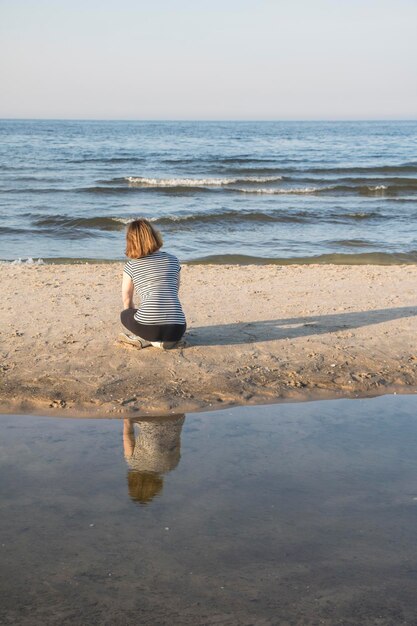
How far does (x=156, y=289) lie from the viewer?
638 centimetres

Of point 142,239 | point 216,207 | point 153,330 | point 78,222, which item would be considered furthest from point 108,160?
point 153,330

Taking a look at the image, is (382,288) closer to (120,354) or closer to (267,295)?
(267,295)

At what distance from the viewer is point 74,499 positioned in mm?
4016

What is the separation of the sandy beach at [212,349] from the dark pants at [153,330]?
143mm

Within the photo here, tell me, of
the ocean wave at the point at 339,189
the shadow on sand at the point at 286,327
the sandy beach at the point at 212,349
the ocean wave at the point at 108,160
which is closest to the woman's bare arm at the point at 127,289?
the sandy beach at the point at 212,349

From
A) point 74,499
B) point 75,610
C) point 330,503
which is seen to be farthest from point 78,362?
point 75,610

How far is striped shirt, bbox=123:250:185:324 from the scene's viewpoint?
20.9 feet

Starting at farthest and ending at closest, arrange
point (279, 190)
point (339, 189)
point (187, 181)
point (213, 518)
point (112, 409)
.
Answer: point (187, 181), point (339, 189), point (279, 190), point (112, 409), point (213, 518)

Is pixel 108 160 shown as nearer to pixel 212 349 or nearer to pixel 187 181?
pixel 187 181

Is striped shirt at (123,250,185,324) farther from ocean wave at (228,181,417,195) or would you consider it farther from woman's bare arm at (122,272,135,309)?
ocean wave at (228,181,417,195)

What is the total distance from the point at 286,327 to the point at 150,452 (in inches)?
116

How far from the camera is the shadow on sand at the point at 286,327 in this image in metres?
6.85

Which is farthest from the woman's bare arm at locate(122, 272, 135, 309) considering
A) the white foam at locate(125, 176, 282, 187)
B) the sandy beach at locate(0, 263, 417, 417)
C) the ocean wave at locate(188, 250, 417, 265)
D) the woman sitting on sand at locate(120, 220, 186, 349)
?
the white foam at locate(125, 176, 282, 187)

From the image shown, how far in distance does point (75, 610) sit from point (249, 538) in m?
0.95
